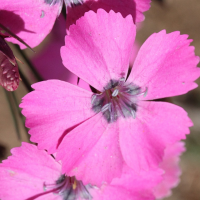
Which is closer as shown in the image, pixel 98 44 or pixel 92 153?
pixel 98 44

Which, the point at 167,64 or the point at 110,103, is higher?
the point at 167,64

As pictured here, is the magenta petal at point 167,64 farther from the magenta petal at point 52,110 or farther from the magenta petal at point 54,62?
the magenta petal at point 54,62

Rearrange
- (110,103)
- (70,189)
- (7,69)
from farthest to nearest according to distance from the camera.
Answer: (70,189), (110,103), (7,69)

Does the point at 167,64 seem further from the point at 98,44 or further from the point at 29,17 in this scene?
the point at 29,17

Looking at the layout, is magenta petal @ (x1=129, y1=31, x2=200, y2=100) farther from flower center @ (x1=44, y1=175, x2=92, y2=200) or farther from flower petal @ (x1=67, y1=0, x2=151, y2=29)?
flower center @ (x1=44, y1=175, x2=92, y2=200)

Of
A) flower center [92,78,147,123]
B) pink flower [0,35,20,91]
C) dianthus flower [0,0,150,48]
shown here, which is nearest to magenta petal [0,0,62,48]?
dianthus flower [0,0,150,48]

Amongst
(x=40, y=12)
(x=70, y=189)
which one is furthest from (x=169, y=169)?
(x=40, y=12)
